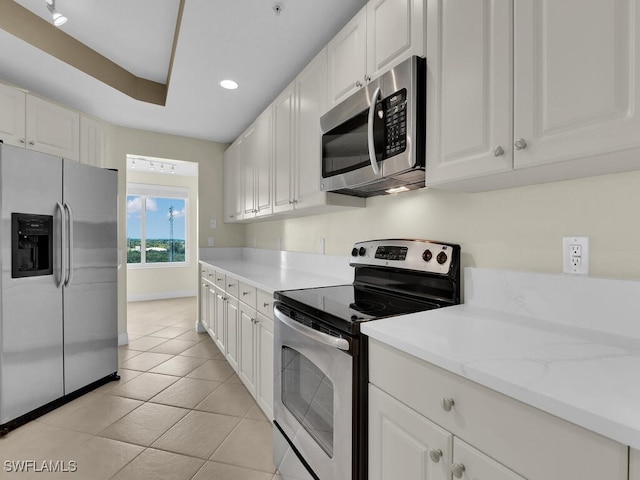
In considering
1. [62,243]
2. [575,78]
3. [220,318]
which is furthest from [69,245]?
[575,78]

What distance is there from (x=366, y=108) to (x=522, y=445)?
1344mm

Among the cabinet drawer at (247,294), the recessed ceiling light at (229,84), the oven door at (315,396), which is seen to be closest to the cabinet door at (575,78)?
the oven door at (315,396)

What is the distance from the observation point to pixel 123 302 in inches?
143

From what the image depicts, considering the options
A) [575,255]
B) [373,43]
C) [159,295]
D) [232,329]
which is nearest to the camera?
[575,255]

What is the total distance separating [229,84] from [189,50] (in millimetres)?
494

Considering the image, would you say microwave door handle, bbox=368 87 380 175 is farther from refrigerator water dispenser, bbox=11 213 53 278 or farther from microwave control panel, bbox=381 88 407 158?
refrigerator water dispenser, bbox=11 213 53 278

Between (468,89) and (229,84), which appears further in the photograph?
(229,84)

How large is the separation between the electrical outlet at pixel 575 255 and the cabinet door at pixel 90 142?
11.5ft

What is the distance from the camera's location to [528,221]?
1.21m

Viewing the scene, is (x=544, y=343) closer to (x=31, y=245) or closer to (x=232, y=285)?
(x=232, y=285)

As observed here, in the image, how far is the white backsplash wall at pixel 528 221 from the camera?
0.98 meters

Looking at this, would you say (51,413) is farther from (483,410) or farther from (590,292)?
(590,292)

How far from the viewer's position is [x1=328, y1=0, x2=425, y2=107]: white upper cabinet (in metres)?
1.29

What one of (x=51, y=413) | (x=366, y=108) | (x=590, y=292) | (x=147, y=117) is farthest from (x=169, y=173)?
(x=590, y=292)
